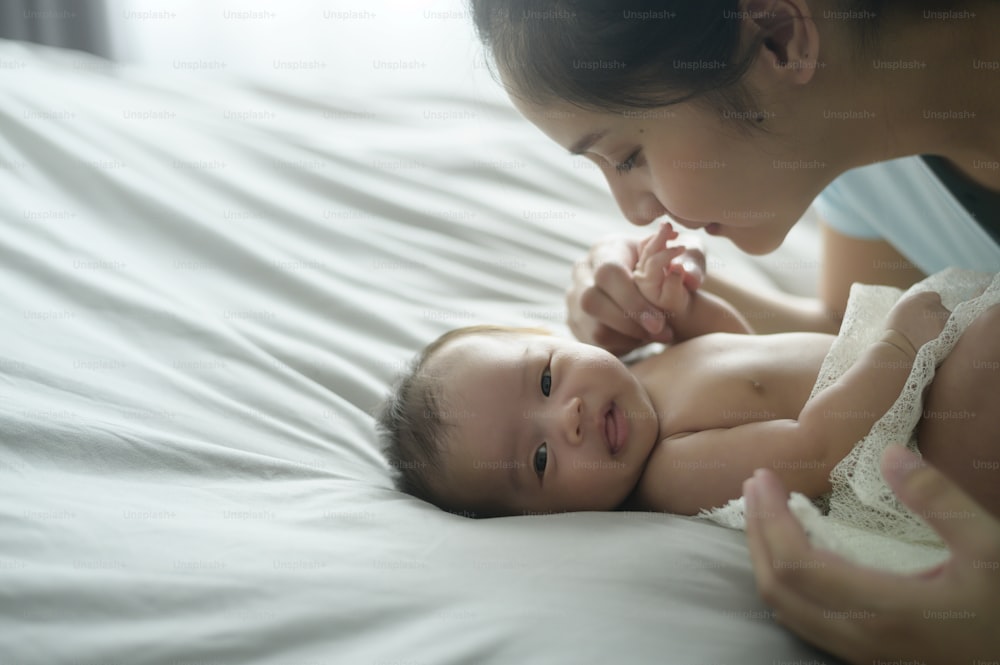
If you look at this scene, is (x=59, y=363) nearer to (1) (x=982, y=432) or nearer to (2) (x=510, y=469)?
(2) (x=510, y=469)

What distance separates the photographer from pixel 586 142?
1087mm

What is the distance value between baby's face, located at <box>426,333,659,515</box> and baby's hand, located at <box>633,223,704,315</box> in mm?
185

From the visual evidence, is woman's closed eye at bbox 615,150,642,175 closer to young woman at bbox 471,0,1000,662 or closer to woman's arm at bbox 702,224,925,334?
young woman at bbox 471,0,1000,662

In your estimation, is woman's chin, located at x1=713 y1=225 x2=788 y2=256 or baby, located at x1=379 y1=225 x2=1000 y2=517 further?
woman's chin, located at x1=713 y1=225 x2=788 y2=256

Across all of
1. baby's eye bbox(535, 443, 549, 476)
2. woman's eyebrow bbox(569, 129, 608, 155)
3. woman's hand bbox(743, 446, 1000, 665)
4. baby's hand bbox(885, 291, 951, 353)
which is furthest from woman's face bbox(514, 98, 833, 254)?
woman's hand bbox(743, 446, 1000, 665)

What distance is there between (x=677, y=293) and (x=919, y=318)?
1.30ft

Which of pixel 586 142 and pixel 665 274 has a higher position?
pixel 586 142

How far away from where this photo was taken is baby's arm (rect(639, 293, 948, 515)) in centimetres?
106

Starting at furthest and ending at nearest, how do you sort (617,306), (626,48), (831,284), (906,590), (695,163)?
(831,284), (617,306), (695,163), (626,48), (906,590)

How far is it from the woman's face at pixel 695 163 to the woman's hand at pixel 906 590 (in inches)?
17.6

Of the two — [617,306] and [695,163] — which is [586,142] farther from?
[617,306]

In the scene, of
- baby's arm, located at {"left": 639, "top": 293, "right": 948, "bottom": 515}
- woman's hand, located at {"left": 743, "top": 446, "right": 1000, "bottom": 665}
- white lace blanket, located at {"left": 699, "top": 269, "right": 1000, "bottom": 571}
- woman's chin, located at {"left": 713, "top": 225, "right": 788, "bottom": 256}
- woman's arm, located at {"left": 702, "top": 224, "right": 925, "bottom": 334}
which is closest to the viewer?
woman's hand, located at {"left": 743, "top": 446, "right": 1000, "bottom": 665}

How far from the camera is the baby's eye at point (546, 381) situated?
1279mm

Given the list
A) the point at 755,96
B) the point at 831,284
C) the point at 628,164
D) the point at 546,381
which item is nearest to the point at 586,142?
the point at 628,164
